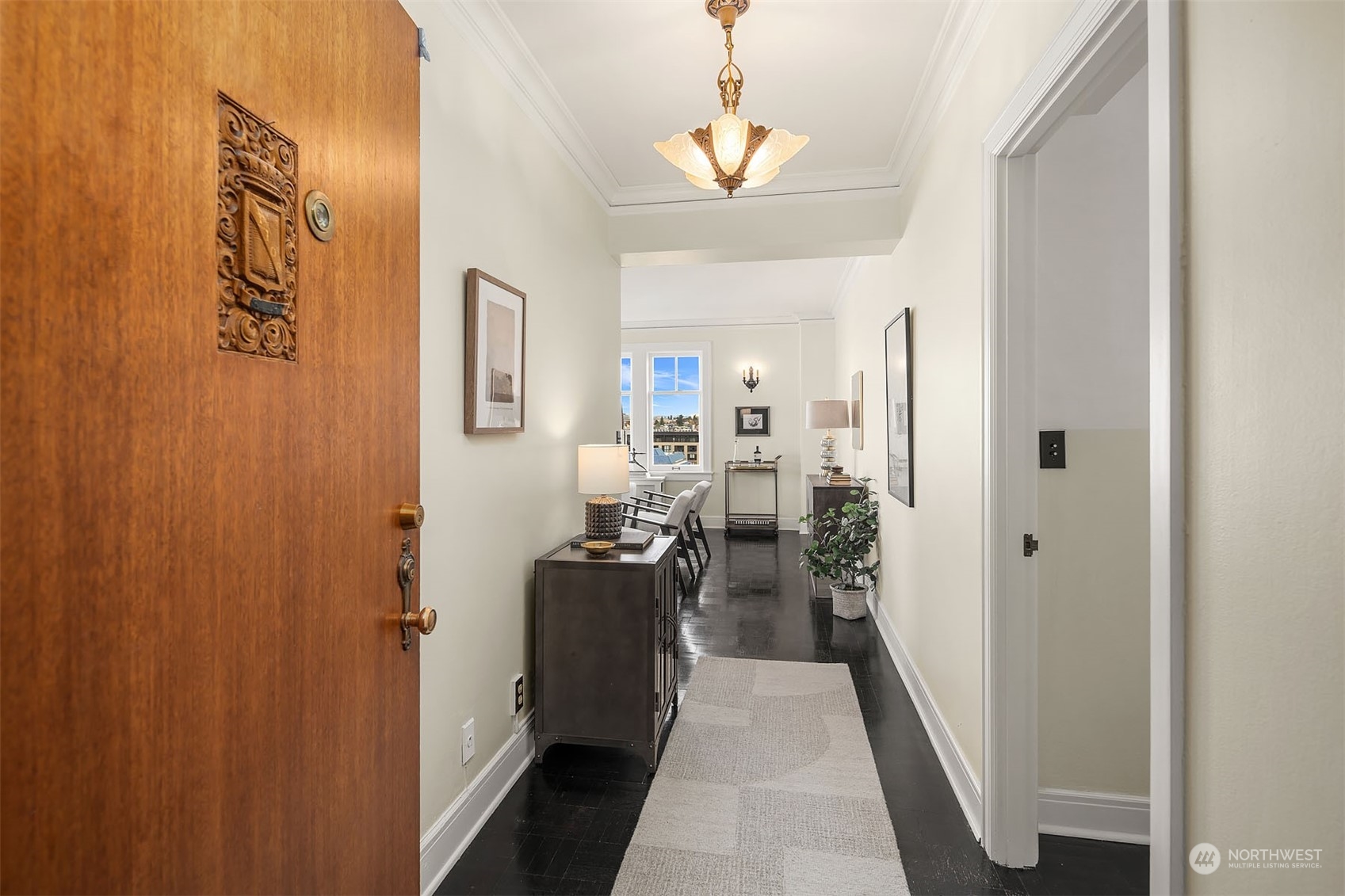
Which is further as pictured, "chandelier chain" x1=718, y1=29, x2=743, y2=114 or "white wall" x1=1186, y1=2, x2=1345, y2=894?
"chandelier chain" x1=718, y1=29, x2=743, y2=114

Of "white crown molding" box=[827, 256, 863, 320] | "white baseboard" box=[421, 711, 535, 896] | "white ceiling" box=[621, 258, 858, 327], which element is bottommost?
"white baseboard" box=[421, 711, 535, 896]

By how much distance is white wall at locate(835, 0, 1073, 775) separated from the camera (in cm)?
185

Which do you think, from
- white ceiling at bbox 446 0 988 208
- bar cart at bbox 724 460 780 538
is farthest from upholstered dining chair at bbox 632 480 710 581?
white ceiling at bbox 446 0 988 208

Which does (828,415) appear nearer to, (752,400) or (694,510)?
(694,510)

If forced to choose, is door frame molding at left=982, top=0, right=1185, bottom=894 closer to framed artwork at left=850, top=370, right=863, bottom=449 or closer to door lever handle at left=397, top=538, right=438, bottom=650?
door lever handle at left=397, top=538, right=438, bottom=650

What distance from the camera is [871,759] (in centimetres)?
236

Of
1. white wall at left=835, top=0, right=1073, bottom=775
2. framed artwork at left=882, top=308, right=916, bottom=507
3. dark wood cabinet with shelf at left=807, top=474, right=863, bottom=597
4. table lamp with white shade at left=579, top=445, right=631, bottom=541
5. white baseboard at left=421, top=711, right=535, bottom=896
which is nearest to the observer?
white baseboard at left=421, top=711, right=535, bottom=896

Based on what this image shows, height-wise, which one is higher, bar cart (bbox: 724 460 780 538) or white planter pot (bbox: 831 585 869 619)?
bar cart (bbox: 724 460 780 538)

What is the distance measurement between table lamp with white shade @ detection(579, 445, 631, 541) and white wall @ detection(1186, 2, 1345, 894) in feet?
6.57

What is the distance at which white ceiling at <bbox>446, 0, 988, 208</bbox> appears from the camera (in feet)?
6.48

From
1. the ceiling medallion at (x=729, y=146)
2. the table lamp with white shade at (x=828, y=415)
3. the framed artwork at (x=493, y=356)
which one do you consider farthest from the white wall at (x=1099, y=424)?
the table lamp with white shade at (x=828, y=415)

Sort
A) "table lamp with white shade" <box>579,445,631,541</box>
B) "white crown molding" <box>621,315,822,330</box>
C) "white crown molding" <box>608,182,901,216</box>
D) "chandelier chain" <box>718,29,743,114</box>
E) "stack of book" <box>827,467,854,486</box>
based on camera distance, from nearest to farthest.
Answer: "chandelier chain" <box>718,29,743,114</box> < "table lamp with white shade" <box>579,445,631,541</box> < "white crown molding" <box>608,182,901,216</box> < "stack of book" <box>827,467,854,486</box> < "white crown molding" <box>621,315,822,330</box>

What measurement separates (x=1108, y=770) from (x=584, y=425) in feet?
7.98

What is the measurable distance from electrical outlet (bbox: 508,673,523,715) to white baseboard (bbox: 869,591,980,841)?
1585 millimetres
